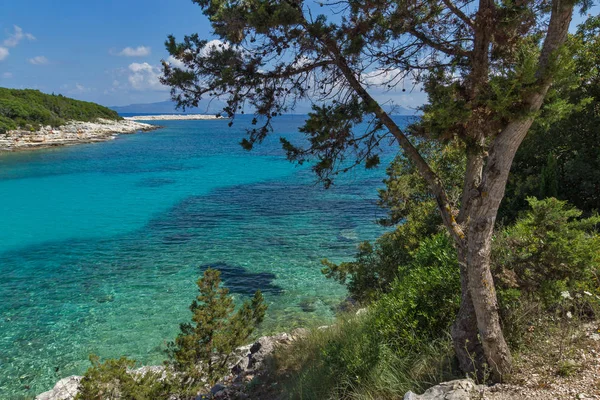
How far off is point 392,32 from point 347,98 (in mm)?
1143

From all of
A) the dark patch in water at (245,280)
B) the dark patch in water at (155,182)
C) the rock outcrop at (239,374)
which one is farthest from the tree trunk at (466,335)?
the dark patch in water at (155,182)

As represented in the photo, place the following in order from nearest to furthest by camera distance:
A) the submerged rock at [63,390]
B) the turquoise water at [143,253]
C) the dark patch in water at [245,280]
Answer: the submerged rock at [63,390] → the turquoise water at [143,253] → the dark patch in water at [245,280]

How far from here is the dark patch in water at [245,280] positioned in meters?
15.5

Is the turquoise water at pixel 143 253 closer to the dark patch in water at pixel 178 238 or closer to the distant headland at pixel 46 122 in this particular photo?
the dark patch in water at pixel 178 238

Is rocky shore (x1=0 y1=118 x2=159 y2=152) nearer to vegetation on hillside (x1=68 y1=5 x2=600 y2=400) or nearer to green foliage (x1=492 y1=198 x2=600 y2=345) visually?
vegetation on hillside (x1=68 y1=5 x2=600 y2=400)

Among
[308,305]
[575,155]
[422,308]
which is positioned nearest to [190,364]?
[422,308]

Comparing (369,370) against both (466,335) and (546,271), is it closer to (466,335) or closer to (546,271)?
(466,335)

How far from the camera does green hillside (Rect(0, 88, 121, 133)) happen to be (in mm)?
71125

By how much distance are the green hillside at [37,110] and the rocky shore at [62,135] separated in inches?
73.3

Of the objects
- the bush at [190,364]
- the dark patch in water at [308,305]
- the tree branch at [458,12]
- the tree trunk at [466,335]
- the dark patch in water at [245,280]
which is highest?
the tree branch at [458,12]

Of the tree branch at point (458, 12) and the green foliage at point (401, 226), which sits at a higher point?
the tree branch at point (458, 12)

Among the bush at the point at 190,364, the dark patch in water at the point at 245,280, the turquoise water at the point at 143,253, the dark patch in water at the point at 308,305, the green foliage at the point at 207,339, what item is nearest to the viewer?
the bush at the point at 190,364

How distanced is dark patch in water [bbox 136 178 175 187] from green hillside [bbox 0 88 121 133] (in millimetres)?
42338

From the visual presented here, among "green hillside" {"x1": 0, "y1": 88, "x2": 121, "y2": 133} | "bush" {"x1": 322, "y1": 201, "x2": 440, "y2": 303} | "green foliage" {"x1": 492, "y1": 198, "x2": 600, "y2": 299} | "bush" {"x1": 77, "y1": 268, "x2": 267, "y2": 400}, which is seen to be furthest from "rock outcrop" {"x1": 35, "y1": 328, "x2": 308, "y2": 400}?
"green hillside" {"x1": 0, "y1": 88, "x2": 121, "y2": 133}
